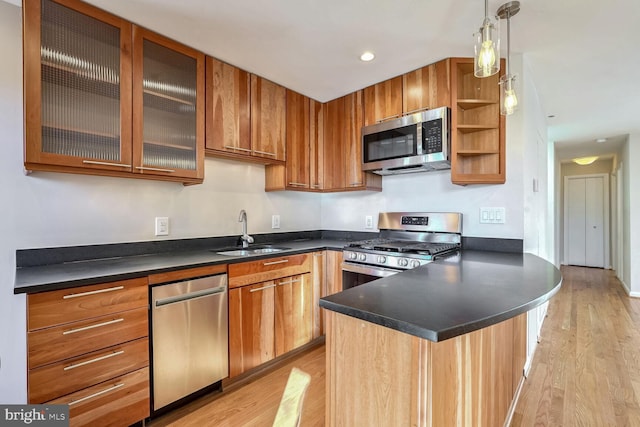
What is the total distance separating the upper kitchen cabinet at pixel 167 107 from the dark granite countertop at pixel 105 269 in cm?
56

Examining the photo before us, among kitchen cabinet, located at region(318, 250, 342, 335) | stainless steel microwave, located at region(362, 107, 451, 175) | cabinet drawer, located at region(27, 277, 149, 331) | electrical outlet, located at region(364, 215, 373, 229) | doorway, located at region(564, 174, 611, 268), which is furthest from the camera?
doorway, located at region(564, 174, 611, 268)

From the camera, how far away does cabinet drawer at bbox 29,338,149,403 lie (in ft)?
4.08

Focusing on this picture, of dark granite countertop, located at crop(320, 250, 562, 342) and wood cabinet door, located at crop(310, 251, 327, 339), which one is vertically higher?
dark granite countertop, located at crop(320, 250, 562, 342)

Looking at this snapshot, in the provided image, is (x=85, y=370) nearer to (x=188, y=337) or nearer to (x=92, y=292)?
(x=92, y=292)

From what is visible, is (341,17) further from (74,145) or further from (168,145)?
(74,145)

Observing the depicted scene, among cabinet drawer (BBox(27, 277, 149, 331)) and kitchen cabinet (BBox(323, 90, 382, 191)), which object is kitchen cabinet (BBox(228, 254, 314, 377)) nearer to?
cabinet drawer (BBox(27, 277, 149, 331))

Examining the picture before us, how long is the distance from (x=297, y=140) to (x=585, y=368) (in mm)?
3012

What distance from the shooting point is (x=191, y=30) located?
1836mm

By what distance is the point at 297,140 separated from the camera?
2.83 meters

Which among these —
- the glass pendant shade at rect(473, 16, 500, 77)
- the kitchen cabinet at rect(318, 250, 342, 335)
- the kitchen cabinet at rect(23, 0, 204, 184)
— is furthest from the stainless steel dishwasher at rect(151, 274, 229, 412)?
the glass pendant shade at rect(473, 16, 500, 77)

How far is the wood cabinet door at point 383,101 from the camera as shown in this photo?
2482mm

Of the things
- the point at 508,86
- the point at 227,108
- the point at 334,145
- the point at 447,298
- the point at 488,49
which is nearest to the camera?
the point at 447,298

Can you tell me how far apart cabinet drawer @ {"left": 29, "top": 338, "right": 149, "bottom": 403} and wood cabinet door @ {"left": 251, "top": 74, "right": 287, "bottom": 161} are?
1587 mm

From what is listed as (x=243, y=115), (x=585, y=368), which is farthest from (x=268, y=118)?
(x=585, y=368)
